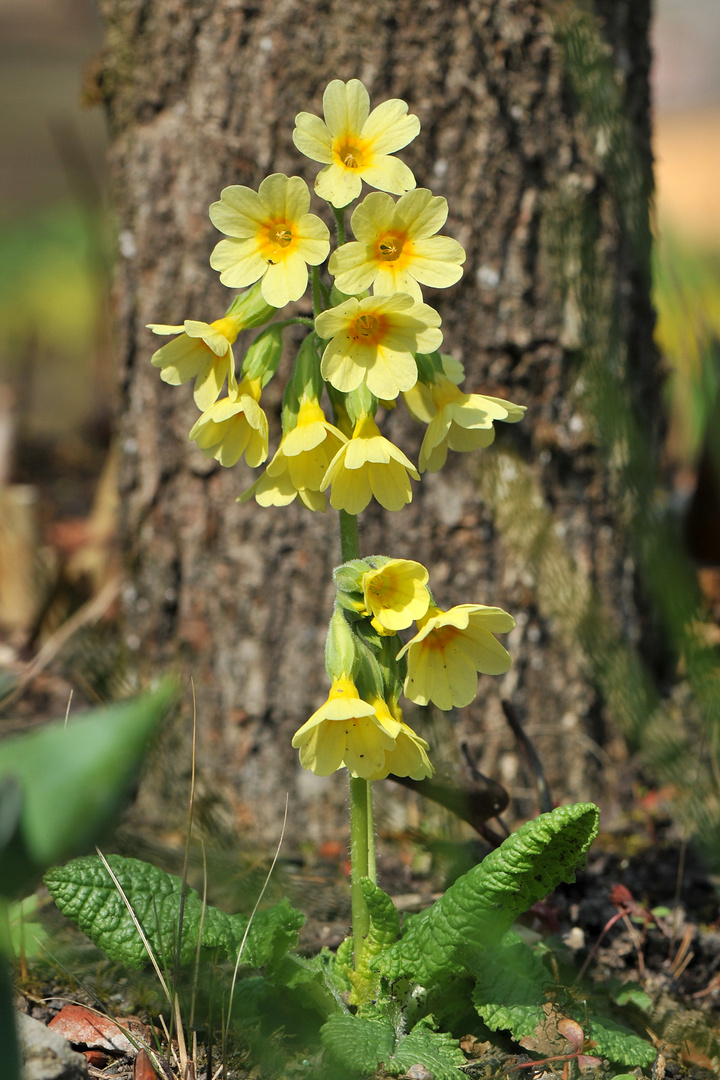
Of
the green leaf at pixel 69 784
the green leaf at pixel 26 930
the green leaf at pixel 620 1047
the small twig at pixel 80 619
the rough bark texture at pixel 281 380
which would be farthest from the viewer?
the small twig at pixel 80 619

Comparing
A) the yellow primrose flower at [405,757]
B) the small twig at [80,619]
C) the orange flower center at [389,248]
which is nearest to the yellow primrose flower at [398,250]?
the orange flower center at [389,248]

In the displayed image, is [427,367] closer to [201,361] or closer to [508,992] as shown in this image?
[201,361]

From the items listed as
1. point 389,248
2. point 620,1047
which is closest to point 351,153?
point 389,248

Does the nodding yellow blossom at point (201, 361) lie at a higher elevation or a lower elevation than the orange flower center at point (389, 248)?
lower

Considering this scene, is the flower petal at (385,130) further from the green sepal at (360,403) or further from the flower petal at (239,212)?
the green sepal at (360,403)

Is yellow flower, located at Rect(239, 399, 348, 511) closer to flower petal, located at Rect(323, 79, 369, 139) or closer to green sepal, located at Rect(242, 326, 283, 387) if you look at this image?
green sepal, located at Rect(242, 326, 283, 387)

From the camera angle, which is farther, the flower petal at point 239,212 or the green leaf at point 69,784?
the flower petal at point 239,212

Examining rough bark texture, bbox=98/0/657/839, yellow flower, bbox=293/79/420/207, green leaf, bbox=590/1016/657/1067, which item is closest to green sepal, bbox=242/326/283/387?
yellow flower, bbox=293/79/420/207
